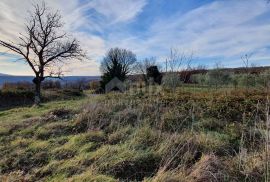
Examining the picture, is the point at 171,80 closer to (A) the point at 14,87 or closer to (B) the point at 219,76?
(B) the point at 219,76

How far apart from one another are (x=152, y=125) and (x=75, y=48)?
13.3 m

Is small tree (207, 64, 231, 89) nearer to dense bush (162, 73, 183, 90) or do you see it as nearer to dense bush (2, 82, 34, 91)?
dense bush (162, 73, 183, 90)

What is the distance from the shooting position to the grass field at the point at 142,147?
3979 mm

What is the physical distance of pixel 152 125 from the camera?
6613 millimetres

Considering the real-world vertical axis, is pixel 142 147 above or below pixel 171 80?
below

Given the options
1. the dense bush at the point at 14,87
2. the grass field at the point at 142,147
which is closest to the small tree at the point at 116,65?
the dense bush at the point at 14,87

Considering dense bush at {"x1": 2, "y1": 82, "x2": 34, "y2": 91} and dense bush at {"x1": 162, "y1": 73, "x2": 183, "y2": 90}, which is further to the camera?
dense bush at {"x1": 2, "y1": 82, "x2": 34, "y2": 91}

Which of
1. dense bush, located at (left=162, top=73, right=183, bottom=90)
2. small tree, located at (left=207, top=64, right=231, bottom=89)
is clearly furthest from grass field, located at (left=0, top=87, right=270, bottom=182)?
small tree, located at (left=207, top=64, right=231, bottom=89)

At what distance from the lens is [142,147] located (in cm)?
513

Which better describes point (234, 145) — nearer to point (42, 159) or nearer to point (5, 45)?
point (42, 159)

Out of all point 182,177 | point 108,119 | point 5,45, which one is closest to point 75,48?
point 5,45

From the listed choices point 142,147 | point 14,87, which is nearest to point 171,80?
point 142,147

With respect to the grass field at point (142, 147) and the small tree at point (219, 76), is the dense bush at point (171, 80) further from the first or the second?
the small tree at point (219, 76)

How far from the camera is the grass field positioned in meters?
3.98
